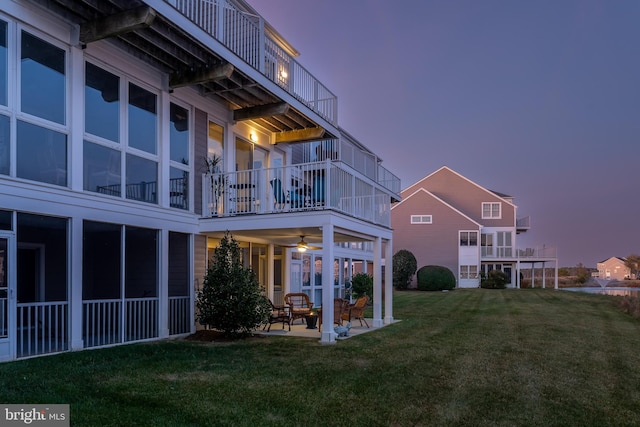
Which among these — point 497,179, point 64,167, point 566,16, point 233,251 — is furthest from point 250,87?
point 497,179

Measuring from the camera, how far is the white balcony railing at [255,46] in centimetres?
888

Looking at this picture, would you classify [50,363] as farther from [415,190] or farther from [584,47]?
[415,190]

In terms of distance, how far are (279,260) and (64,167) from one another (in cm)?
788

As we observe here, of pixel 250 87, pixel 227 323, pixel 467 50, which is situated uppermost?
pixel 467 50

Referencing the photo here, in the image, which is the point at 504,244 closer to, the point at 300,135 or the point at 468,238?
the point at 468,238

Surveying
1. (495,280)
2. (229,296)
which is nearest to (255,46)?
(229,296)

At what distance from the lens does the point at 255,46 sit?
10664 mm

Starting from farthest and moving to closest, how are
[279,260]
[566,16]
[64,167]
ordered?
[566,16]
[279,260]
[64,167]

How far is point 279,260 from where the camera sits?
14812 millimetres

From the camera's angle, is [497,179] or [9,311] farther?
[497,179]

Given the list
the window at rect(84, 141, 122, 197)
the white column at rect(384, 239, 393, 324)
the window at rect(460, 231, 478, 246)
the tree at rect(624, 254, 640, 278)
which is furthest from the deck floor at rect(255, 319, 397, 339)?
the tree at rect(624, 254, 640, 278)

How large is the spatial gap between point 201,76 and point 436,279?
26.0 m

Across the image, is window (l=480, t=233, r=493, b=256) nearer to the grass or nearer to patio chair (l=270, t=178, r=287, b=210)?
the grass

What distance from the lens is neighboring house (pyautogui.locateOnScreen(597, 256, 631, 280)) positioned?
58.5 m
